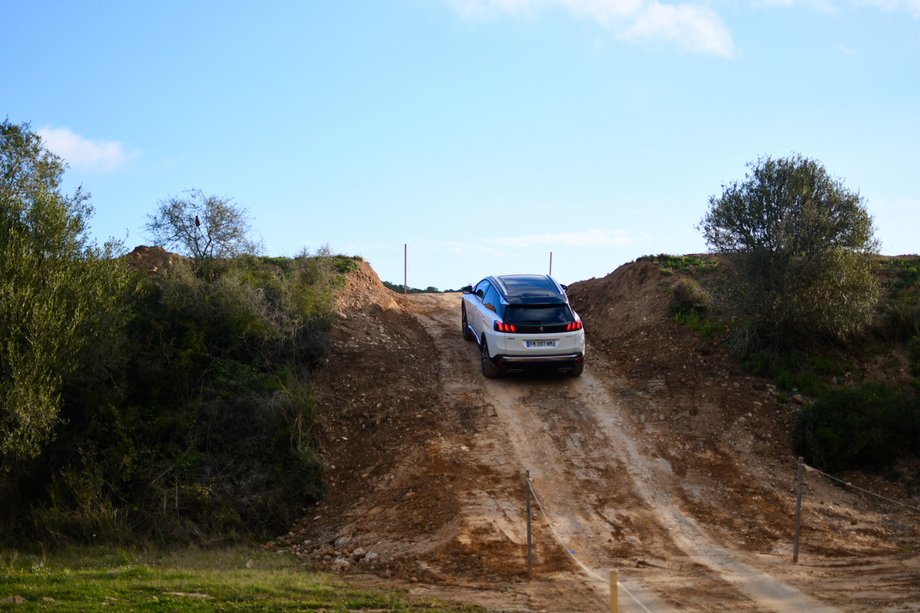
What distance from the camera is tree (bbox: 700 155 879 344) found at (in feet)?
55.9

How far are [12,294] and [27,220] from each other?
2406mm

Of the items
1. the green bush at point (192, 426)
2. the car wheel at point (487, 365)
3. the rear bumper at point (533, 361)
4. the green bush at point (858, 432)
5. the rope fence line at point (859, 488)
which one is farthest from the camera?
the car wheel at point (487, 365)

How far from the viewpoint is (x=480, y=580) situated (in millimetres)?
10430

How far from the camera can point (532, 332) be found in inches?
657

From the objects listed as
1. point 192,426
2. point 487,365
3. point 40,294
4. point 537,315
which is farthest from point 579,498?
point 40,294

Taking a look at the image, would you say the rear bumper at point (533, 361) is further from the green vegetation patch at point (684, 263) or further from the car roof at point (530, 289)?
the green vegetation patch at point (684, 263)

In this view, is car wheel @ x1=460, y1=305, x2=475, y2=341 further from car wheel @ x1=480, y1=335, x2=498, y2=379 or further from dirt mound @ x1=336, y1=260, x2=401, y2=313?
car wheel @ x1=480, y1=335, x2=498, y2=379

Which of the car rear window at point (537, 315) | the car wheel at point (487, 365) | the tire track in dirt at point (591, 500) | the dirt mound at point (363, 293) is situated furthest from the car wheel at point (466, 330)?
the car rear window at point (537, 315)

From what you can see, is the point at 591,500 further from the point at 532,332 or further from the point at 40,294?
the point at 40,294

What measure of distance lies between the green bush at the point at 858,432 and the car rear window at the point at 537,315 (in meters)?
4.88

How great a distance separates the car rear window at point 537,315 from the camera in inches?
657

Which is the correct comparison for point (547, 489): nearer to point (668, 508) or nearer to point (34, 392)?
point (668, 508)

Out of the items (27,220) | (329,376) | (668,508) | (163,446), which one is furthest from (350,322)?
(668,508)

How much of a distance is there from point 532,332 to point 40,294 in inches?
366
